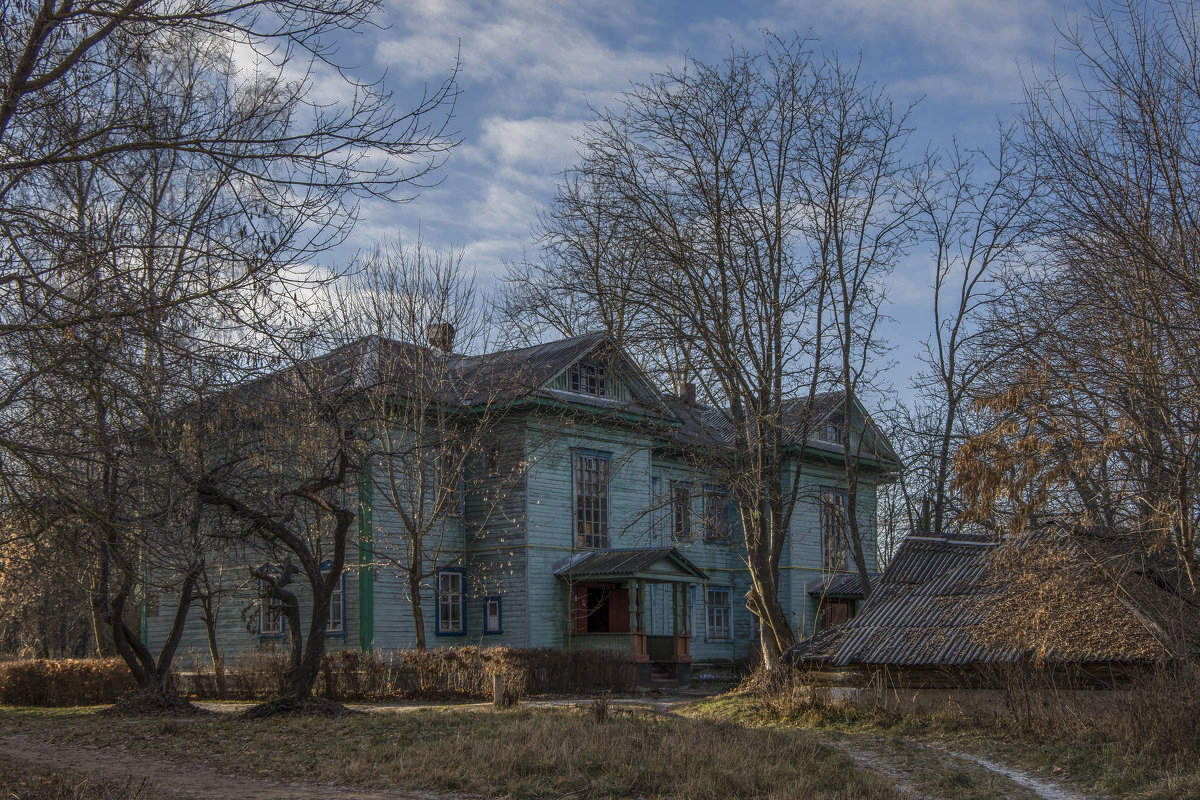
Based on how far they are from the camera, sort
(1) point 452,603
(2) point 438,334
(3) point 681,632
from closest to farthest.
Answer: (2) point 438,334 → (1) point 452,603 → (3) point 681,632

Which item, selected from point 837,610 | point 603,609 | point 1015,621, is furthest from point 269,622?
point 1015,621

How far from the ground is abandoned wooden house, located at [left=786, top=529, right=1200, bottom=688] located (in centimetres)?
185

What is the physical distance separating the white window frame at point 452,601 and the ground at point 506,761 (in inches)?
428

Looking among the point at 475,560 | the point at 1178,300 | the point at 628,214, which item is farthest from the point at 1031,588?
the point at 475,560

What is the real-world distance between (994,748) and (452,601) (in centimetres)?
1662

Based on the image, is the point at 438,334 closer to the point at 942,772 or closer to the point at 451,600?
the point at 451,600

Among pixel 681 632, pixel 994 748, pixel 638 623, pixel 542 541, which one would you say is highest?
pixel 542 541

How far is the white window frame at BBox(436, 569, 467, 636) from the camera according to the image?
90.2ft

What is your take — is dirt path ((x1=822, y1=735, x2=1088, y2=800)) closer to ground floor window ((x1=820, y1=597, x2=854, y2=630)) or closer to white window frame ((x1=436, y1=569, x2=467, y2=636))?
white window frame ((x1=436, y1=569, x2=467, y2=636))

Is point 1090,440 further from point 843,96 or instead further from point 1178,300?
point 843,96

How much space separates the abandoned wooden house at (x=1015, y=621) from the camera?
570 inches

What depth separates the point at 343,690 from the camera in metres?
23.0

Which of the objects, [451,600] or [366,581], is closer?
[366,581]

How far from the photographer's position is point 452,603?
2784 cm
